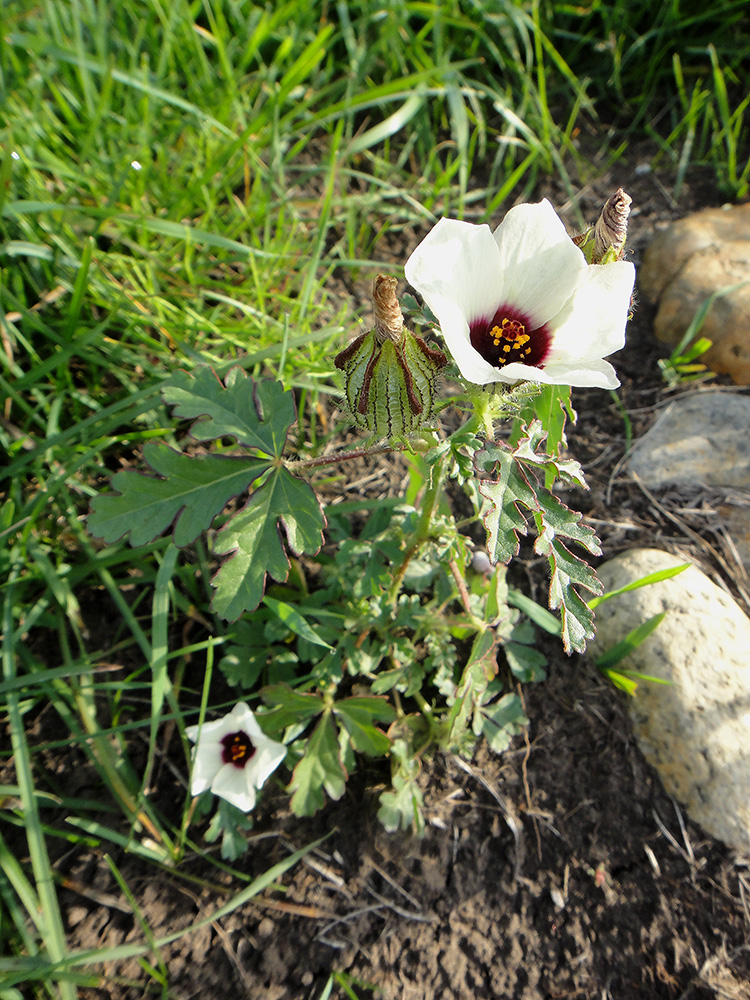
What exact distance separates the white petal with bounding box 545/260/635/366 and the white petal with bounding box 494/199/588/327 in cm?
3

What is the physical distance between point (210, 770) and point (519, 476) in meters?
1.16

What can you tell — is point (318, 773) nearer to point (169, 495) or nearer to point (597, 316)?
point (169, 495)

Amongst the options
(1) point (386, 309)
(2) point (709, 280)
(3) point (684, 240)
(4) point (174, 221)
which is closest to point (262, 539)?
(1) point (386, 309)

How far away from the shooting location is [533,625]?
237cm

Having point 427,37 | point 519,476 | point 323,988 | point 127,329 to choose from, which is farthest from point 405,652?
point 427,37

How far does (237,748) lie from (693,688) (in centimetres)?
132

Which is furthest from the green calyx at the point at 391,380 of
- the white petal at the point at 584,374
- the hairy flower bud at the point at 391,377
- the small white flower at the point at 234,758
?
the small white flower at the point at 234,758

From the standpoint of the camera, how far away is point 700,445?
2543mm

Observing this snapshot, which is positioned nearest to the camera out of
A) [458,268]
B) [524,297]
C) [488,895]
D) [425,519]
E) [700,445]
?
[458,268]

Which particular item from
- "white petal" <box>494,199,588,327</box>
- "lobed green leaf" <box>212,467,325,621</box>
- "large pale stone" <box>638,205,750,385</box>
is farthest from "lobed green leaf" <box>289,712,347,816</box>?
"large pale stone" <box>638,205,750,385</box>

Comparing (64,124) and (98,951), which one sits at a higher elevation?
(64,124)

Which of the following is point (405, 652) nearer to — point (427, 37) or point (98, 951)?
point (98, 951)

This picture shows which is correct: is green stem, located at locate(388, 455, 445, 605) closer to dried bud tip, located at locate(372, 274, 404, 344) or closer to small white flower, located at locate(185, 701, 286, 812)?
dried bud tip, located at locate(372, 274, 404, 344)

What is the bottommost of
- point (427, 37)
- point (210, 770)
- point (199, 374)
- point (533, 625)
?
point (533, 625)
